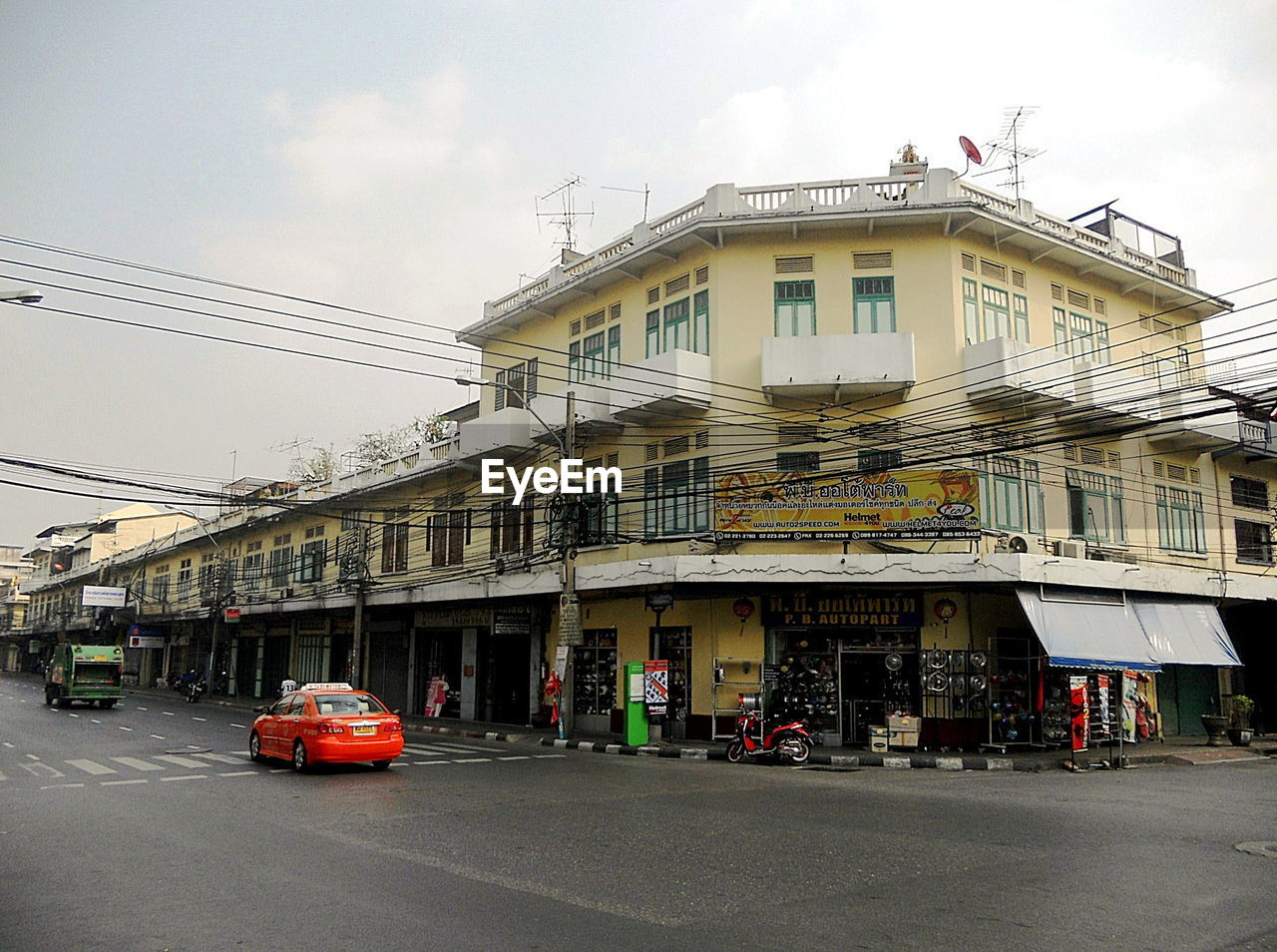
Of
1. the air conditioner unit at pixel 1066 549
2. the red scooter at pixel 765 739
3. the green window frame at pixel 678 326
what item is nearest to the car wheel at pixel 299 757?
the red scooter at pixel 765 739

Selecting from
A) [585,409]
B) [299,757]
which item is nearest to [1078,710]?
[585,409]

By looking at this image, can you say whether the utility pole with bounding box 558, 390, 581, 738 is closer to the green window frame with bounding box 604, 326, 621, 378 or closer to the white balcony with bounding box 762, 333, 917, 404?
the green window frame with bounding box 604, 326, 621, 378

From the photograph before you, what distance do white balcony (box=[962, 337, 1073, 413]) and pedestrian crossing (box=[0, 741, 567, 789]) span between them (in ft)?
44.3

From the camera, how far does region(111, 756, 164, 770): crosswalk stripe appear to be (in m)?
18.2

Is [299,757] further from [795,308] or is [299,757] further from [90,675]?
[90,675]

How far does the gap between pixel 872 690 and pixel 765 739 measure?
4.15 m

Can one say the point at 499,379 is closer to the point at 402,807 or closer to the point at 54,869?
the point at 402,807

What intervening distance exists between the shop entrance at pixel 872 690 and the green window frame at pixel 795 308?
838 cm

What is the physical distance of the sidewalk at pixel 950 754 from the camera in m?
21.0

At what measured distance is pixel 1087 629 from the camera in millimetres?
23203

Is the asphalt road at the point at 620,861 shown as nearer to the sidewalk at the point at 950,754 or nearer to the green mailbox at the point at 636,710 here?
the sidewalk at the point at 950,754

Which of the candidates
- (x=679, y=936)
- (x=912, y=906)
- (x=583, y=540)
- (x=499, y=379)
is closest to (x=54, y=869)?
(x=679, y=936)

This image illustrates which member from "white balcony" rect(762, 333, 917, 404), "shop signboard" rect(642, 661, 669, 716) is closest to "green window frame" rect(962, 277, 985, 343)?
"white balcony" rect(762, 333, 917, 404)

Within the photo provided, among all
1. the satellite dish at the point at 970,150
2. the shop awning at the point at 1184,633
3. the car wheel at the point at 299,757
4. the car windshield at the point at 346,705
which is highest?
the satellite dish at the point at 970,150
